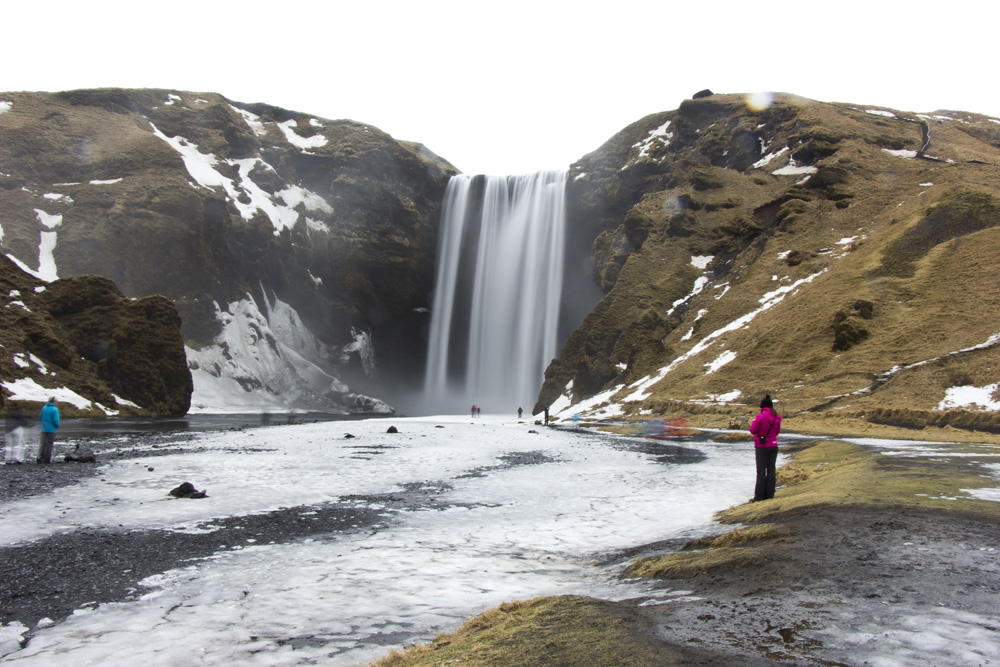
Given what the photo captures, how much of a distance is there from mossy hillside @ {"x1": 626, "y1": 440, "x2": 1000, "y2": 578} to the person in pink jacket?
339mm

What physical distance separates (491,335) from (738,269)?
3572cm

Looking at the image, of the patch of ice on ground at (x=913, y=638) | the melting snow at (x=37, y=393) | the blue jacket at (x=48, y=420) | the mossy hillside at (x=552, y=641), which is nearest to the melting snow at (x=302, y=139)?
the melting snow at (x=37, y=393)

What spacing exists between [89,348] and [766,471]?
54520mm

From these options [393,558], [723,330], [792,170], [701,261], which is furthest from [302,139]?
[393,558]

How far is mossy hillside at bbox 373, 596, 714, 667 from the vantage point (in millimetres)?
4012

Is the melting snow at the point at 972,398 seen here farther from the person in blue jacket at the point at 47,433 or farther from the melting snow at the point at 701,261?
the melting snow at the point at 701,261

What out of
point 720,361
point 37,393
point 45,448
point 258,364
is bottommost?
point 37,393

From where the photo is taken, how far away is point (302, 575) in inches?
302

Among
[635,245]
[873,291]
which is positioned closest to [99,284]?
[635,245]

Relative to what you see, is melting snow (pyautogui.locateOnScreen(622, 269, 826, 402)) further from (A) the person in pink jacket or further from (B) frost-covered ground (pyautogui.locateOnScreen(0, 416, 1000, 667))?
(A) the person in pink jacket

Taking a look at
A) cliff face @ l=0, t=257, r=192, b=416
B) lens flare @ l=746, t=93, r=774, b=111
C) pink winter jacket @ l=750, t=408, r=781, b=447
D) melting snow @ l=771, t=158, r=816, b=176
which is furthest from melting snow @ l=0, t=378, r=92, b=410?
lens flare @ l=746, t=93, r=774, b=111

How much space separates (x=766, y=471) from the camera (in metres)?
11.0

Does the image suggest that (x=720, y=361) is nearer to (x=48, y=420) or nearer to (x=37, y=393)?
(x=48, y=420)

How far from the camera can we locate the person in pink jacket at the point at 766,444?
10.6 meters
